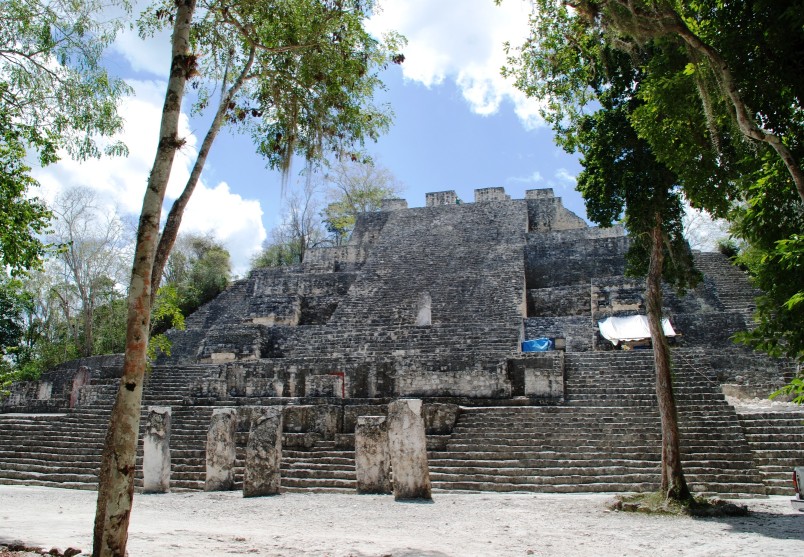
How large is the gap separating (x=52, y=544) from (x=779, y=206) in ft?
17.0

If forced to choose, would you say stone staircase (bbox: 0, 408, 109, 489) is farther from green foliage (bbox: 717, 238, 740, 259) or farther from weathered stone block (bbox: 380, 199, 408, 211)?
green foliage (bbox: 717, 238, 740, 259)

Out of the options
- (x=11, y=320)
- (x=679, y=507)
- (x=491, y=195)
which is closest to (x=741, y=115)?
(x=679, y=507)

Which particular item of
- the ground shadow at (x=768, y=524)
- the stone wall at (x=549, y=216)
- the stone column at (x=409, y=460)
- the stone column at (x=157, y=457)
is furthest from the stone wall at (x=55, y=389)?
the stone wall at (x=549, y=216)

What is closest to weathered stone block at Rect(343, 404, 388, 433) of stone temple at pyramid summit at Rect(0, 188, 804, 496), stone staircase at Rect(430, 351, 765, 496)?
stone temple at pyramid summit at Rect(0, 188, 804, 496)

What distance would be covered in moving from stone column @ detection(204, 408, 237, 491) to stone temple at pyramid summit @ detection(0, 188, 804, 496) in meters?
0.05

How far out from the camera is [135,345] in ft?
11.4

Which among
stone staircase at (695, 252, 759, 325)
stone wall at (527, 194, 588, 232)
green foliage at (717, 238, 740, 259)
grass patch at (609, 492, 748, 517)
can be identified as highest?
stone wall at (527, 194, 588, 232)

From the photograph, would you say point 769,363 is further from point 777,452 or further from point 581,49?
point 581,49

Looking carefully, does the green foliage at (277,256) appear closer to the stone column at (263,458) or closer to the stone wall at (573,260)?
the stone wall at (573,260)

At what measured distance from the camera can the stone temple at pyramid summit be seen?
26.9 ft

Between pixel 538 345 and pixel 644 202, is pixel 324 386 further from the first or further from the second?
pixel 644 202

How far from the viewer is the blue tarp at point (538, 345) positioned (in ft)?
47.4

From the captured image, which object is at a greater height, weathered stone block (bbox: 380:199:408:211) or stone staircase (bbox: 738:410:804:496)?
weathered stone block (bbox: 380:199:408:211)

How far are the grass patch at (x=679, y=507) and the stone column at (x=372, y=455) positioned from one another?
105 inches
